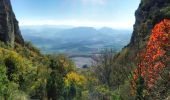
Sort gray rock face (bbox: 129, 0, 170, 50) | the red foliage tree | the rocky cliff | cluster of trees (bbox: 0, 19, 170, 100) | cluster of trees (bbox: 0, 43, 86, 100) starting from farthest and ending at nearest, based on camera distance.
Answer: gray rock face (bbox: 129, 0, 170, 50), the rocky cliff, cluster of trees (bbox: 0, 43, 86, 100), cluster of trees (bbox: 0, 19, 170, 100), the red foliage tree

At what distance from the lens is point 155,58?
47.9 meters

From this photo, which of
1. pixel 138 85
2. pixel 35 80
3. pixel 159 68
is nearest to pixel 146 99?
pixel 138 85

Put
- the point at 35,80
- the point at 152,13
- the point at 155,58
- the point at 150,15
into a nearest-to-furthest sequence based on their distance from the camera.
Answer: the point at 155,58 < the point at 35,80 < the point at 150,15 < the point at 152,13

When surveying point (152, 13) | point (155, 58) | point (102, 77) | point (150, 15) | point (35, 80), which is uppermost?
point (152, 13)

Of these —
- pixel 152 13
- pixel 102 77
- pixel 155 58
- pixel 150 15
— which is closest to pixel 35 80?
pixel 102 77

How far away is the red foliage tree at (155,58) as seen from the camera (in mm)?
45009

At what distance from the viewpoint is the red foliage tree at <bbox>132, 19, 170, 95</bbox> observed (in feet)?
148

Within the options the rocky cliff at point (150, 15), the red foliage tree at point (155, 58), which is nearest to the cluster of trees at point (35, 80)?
the rocky cliff at point (150, 15)

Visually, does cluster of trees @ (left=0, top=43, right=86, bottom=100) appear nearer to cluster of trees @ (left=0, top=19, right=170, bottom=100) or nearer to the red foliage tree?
cluster of trees @ (left=0, top=19, right=170, bottom=100)

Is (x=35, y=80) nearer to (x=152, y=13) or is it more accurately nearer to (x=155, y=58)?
(x=152, y=13)

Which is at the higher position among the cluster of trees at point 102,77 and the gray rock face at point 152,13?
the gray rock face at point 152,13

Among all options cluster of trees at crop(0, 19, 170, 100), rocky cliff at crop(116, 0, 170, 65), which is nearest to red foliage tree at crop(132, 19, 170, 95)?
cluster of trees at crop(0, 19, 170, 100)

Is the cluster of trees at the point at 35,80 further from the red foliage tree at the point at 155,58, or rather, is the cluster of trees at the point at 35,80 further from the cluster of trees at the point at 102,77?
the red foliage tree at the point at 155,58

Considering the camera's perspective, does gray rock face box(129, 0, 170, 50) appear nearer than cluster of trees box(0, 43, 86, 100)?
No
